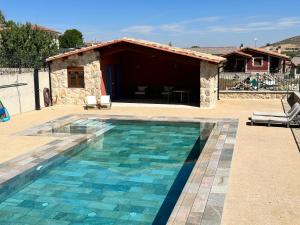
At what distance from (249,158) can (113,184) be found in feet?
13.6

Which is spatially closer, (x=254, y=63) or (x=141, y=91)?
(x=141, y=91)

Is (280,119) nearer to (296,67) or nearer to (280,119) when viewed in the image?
(280,119)

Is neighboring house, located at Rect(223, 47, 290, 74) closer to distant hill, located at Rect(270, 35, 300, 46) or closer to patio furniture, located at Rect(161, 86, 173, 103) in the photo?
patio furniture, located at Rect(161, 86, 173, 103)

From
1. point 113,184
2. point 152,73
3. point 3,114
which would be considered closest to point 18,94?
point 3,114

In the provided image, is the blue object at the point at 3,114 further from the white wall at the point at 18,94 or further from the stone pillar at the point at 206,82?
the stone pillar at the point at 206,82

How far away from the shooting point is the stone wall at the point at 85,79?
→ 21891mm

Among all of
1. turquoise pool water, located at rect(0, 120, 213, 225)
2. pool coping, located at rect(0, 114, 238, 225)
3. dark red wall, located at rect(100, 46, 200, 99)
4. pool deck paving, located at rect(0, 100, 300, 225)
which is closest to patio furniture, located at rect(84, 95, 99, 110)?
pool deck paving, located at rect(0, 100, 300, 225)

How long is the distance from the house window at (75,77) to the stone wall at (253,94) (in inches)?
382

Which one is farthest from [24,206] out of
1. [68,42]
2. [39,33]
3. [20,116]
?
[68,42]

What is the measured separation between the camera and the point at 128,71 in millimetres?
25547

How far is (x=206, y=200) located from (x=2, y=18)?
7141 cm

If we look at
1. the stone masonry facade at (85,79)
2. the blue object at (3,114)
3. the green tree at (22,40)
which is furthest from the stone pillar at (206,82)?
the green tree at (22,40)

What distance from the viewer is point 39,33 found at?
49906 mm

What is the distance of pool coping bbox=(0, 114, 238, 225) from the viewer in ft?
22.9
